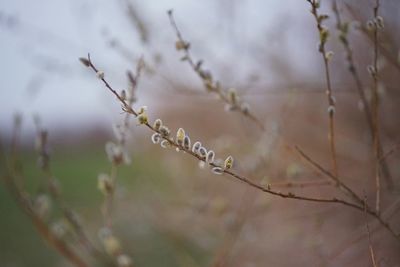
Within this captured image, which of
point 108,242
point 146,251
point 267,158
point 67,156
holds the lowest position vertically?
point 108,242

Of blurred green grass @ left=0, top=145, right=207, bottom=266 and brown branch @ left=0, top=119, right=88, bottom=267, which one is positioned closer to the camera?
brown branch @ left=0, top=119, right=88, bottom=267

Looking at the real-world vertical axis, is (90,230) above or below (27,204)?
above

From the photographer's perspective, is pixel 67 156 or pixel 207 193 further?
pixel 67 156

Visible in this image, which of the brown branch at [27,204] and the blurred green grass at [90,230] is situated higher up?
the blurred green grass at [90,230]

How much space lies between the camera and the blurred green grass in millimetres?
4242

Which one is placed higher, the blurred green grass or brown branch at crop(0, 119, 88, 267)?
the blurred green grass

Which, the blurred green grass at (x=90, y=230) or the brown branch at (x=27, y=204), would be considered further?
the blurred green grass at (x=90, y=230)

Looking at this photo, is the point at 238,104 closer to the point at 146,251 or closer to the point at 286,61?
the point at 286,61

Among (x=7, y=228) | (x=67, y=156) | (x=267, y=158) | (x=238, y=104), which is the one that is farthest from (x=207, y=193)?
(x=67, y=156)

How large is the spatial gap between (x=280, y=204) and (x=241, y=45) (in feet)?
4.08

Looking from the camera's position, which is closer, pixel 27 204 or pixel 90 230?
pixel 27 204

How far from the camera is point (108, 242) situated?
1.82 meters

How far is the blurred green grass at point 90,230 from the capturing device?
4242mm

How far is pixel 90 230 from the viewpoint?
5.87 meters
